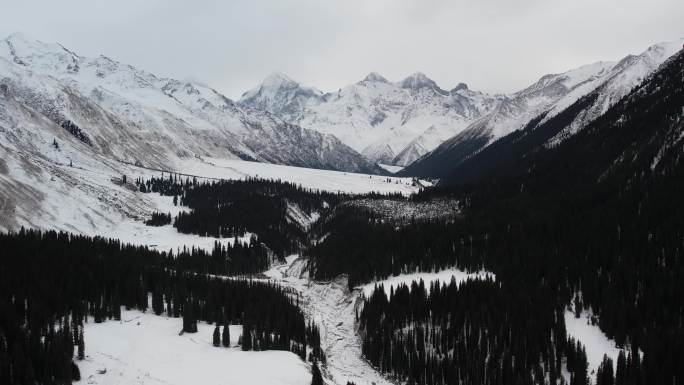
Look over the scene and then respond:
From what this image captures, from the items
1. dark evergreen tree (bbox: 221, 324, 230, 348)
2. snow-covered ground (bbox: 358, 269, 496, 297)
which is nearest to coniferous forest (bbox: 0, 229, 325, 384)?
dark evergreen tree (bbox: 221, 324, 230, 348)

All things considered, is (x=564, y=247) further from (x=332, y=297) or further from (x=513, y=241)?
(x=332, y=297)

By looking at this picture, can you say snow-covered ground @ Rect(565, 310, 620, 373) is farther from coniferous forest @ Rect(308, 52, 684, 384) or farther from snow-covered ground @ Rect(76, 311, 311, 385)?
snow-covered ground @ Rect(76, 311, 311, 385)

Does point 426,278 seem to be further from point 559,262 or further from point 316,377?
point 316,377

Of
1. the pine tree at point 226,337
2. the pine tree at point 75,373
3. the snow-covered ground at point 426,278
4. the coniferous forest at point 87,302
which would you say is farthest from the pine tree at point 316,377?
the snow-covered ground at point 426,278

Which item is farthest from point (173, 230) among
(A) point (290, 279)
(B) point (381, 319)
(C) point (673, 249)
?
(C) point (673, 249)

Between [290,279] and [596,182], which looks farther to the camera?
[596,182]

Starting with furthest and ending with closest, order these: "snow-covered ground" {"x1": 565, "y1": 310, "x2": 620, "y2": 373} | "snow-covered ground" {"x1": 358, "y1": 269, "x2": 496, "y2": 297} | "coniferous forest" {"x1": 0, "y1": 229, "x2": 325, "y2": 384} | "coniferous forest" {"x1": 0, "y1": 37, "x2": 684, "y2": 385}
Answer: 1. "snow-covered ground" {"x1": 358, "y1": 269, "x2": 496, "y2": 297}
2. "snow-covered ground" {"x1": 565, "y1": 310, "x2": 620, "y2": 373}
3. "coniferous forest" {"x1": 0, "y1": 37, "x2": 684, "y2": 385}
4. "coniferous forest" {"x1": 0, "y1": 229, "x2": 325, "y2": 384}
